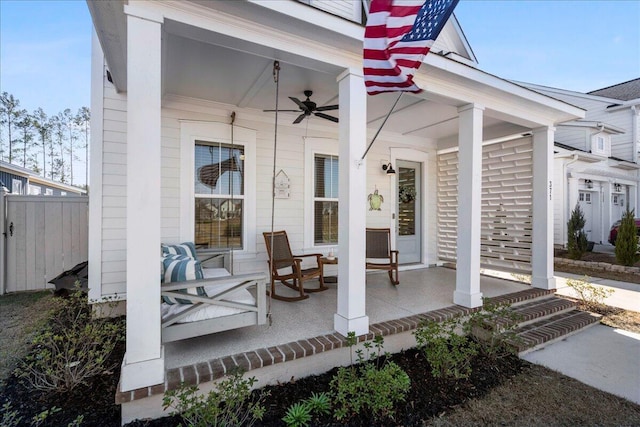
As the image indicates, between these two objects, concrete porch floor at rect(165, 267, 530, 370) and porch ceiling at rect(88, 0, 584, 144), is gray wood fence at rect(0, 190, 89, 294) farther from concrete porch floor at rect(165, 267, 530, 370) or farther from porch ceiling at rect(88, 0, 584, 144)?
concrete porch floor at rect(165, 267, 530, 370)

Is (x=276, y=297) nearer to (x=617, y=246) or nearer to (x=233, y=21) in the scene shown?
(x=233, y=21)

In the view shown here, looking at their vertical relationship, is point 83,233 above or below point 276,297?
above

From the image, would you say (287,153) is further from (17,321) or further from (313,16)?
(17,321)

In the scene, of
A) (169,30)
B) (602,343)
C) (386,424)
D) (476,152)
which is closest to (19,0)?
(169,30)

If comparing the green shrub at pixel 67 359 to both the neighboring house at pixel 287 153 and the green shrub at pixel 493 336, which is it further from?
the green shrub at pixel 493 336

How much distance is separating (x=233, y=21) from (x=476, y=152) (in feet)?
9.82

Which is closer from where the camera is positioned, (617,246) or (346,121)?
(346,121)

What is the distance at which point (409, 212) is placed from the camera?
19.8 feet

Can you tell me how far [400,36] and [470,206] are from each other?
231cm

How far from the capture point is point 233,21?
2.24m

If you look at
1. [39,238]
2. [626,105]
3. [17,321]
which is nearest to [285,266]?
[17,321]

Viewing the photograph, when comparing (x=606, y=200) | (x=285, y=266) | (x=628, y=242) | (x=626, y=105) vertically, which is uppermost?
(x=626, y=105)

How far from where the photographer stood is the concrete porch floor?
249cm

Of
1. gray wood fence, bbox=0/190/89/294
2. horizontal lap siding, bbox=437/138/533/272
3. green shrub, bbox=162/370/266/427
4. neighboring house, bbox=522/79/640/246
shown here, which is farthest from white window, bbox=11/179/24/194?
neighboring house, bbox=522/79/640/246
